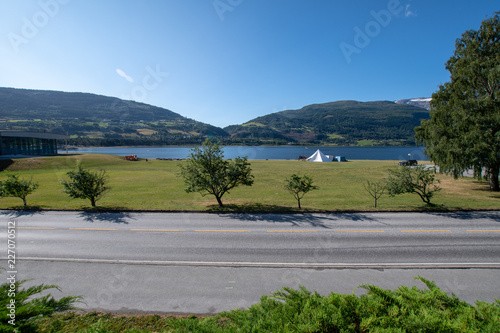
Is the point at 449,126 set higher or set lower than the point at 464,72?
lower

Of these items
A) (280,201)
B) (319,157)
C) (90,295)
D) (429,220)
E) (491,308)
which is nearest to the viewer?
(491,308)

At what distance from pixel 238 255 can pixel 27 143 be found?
285 feet

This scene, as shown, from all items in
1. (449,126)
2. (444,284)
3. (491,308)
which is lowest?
(444,284)

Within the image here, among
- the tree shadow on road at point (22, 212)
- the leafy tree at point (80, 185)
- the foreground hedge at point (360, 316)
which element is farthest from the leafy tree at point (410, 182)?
the tree shadow on road at point (22, 212)

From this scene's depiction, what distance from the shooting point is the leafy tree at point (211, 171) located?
19.0m

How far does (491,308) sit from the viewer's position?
156 inches

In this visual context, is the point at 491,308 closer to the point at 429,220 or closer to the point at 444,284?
the point at 444,284

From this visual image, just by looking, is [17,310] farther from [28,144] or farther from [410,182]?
[28,144]

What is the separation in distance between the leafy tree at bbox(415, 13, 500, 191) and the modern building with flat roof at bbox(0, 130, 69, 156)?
311 ft

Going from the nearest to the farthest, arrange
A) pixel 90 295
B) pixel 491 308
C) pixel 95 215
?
pixel 491 308 → pixel 90 295 → pixel 95 215

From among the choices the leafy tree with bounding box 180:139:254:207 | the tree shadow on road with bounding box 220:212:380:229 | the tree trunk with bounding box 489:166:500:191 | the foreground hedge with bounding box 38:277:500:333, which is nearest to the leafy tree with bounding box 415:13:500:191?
the tree trunk with bounding box 489:166:500:191

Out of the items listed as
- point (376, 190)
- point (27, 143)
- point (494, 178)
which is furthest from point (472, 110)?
point (27, 143)

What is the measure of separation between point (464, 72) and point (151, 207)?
35.5 meters

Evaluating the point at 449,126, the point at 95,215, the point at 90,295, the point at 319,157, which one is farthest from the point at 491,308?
the point at 319,157
